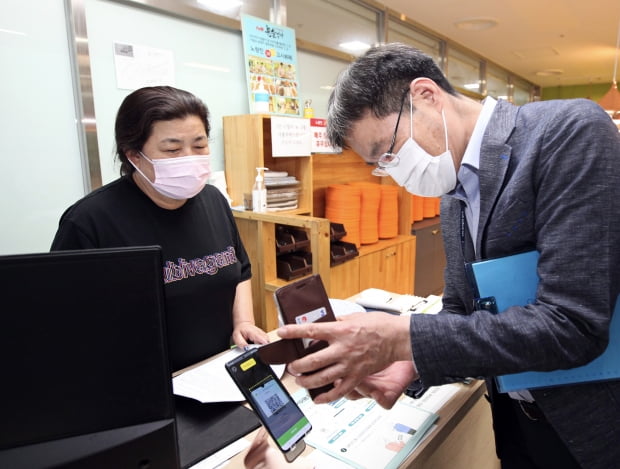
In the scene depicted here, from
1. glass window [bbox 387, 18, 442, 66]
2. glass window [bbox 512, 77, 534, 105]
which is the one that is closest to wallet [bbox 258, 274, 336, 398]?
glass window [bbox 387, 18, 442, 66]

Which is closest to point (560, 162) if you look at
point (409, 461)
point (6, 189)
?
point (409, 461)

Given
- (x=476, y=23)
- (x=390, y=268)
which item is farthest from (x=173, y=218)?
(x=476, y=23)

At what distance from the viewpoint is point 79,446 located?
0.54 m

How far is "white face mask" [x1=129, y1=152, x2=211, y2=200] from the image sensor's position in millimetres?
1452

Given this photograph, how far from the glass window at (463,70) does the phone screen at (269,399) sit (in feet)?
17.4

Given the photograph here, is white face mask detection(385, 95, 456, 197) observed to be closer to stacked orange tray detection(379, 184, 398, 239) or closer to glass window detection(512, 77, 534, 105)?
stacked orange tray detection(379, 184, 398, 239)

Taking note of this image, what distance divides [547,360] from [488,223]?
10.5 inches

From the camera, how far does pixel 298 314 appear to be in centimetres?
82

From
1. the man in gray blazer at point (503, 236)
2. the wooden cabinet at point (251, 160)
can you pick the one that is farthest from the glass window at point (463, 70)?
the man in gray blazer at point (503, 236)

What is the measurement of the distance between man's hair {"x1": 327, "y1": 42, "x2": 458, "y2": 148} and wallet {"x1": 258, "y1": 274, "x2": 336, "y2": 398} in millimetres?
392

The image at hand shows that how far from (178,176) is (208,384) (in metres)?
0.71

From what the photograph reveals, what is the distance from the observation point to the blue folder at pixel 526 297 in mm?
752

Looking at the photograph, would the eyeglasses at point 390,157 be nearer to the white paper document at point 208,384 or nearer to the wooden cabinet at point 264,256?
the white paper document at point 208,384

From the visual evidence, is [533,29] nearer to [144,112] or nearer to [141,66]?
[141,66]
